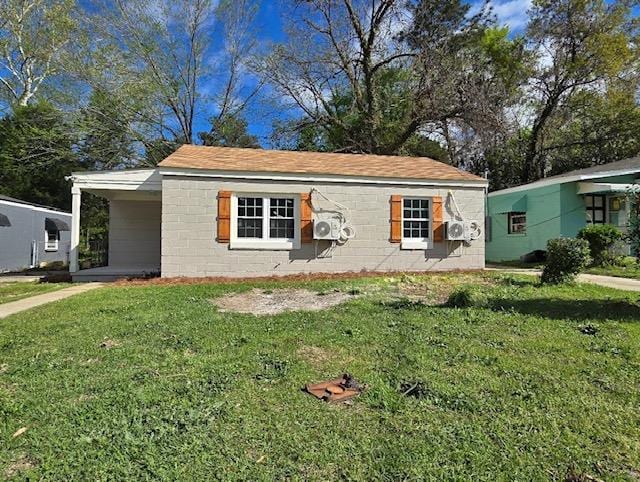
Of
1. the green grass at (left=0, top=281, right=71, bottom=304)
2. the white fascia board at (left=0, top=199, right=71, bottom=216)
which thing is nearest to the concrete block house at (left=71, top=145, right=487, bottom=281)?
the green grass at (left=0, top=281, right=71, bottom=304)

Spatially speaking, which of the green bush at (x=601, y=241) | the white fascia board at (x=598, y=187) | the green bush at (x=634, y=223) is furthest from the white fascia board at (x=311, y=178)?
the green bush at (x=634, y=223)

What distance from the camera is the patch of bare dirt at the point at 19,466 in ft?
7.80

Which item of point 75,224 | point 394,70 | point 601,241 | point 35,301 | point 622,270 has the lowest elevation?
point 35,301

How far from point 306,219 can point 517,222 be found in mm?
11068

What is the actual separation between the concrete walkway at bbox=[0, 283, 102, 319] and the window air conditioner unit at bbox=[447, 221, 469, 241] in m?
9.81

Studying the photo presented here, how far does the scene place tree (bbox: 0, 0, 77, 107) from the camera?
21.0 metres

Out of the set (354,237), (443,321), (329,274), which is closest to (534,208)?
(354,237)

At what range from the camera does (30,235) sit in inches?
745

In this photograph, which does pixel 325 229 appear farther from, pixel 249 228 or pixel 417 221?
pixel 417 221

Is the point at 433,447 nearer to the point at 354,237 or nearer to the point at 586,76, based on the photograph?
the point at 354,237

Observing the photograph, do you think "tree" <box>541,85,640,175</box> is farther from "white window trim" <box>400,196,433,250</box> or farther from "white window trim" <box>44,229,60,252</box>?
"white window trim" <box>44,229,60,252</box>

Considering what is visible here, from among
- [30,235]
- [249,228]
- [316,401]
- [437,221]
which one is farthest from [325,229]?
[30,235]

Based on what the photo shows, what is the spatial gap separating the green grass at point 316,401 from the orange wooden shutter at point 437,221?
6605mm

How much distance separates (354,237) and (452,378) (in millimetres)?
8672
